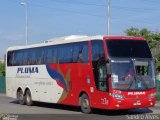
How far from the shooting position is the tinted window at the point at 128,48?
19250 mm

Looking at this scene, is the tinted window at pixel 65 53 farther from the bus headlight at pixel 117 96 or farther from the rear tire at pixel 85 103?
the bus headlight at pixel 117 96

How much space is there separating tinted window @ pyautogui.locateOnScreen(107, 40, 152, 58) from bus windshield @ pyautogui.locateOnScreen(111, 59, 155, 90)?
307 millimetres

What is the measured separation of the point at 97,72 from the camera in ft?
64.5

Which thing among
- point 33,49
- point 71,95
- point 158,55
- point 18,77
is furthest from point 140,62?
point 158,55

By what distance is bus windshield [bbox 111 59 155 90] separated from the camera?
61.7 ft

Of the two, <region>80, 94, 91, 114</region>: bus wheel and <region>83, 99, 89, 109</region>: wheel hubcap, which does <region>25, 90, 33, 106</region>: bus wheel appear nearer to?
<region>80, 94, 91, 114</region>: bus wheel

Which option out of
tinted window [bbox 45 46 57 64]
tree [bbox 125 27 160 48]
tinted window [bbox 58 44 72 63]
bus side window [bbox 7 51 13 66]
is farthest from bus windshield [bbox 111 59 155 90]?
tree [bbox 125 27 160 48]

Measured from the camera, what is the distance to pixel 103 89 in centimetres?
1927

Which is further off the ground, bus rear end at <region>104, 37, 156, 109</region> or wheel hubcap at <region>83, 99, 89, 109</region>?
bus rear end at <region>104, 37, 156, 109</region>

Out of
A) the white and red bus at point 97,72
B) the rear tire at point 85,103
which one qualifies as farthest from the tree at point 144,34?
the rear tire at point 85,103

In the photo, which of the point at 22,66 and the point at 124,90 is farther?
the point at 22,66

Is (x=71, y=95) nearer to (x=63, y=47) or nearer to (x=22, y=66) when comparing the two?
(x=63, y=47)

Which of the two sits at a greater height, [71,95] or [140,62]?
[140,62]

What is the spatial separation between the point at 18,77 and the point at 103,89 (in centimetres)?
978
